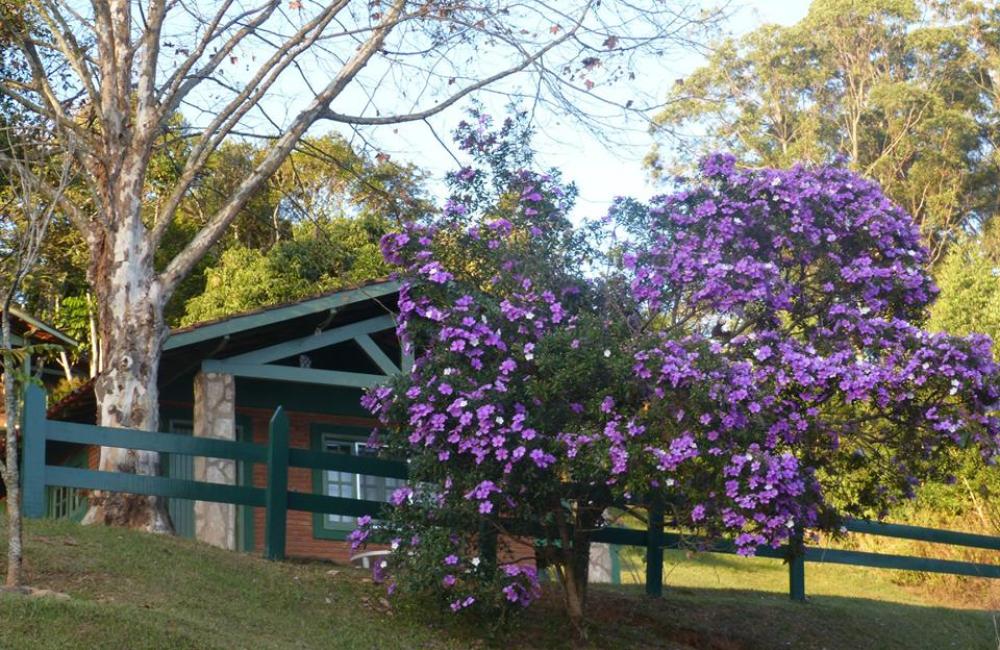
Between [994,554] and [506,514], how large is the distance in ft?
43.4

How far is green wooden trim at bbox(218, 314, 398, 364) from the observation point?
1659 centimetres

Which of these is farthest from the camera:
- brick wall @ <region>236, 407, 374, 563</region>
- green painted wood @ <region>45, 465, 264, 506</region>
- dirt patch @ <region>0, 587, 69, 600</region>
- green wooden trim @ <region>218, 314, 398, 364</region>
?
brick wall @ <region>236, 407, 374, 563</region>

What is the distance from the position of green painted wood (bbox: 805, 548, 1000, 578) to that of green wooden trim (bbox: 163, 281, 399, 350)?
5.90m

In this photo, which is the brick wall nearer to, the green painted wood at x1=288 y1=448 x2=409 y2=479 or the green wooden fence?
the green wooden fence

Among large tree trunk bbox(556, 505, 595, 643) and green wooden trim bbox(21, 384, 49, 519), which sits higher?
green wooden trim bbox(21, 384, 49, 519)

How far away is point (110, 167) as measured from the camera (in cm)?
1419

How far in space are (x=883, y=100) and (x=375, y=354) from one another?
25.7 metres

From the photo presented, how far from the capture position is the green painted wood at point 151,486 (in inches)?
467

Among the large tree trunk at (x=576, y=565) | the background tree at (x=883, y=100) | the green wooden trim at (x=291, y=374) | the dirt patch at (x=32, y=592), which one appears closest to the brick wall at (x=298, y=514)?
the green wooden trim at (x=291, y=374)

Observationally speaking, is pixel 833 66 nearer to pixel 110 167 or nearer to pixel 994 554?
pixel 994 554

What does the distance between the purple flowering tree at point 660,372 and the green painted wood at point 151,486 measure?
4.65 ft

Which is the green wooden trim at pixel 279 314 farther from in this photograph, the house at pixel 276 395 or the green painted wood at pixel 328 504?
the green painted wood at pixel 328 504

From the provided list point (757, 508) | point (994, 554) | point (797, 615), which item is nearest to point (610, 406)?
point (757, 508)

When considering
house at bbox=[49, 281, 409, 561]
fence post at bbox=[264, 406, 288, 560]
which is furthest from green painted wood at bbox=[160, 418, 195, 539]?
fence post at bbox=[264, 406, 288, 560]
